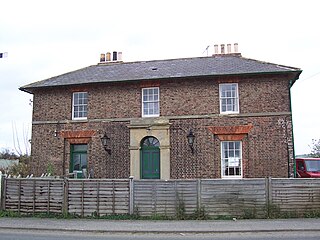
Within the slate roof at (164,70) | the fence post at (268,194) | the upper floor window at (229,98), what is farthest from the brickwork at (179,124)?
the fence post at (268,194)

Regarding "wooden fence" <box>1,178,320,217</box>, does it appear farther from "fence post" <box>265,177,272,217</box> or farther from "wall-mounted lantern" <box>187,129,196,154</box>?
"wall-mounted lantern" <box>187,129,196,154</box>

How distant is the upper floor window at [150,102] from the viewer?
1892cm

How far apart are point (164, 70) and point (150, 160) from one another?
4.98 m

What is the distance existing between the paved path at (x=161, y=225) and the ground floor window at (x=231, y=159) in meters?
5.88

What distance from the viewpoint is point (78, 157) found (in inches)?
773

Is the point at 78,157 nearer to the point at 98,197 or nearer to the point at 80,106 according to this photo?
the point at 80,106

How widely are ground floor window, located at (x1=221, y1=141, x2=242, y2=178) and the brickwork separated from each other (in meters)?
0.28

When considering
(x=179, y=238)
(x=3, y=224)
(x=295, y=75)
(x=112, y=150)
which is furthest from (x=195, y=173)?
(x=3, y=224)

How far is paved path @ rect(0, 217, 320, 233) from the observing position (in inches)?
422

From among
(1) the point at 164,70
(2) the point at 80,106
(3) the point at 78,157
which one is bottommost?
(3) the point at 78,157

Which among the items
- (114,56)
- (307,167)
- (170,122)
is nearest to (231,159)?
(170,122)

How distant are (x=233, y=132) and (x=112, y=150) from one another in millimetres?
6124

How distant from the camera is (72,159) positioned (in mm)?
19641

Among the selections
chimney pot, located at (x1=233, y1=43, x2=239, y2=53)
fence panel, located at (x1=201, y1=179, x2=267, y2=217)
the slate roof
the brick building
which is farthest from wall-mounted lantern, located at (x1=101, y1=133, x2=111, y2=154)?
chimney pot, located at (x1=233, y1=43, x2=239, y2=53)
